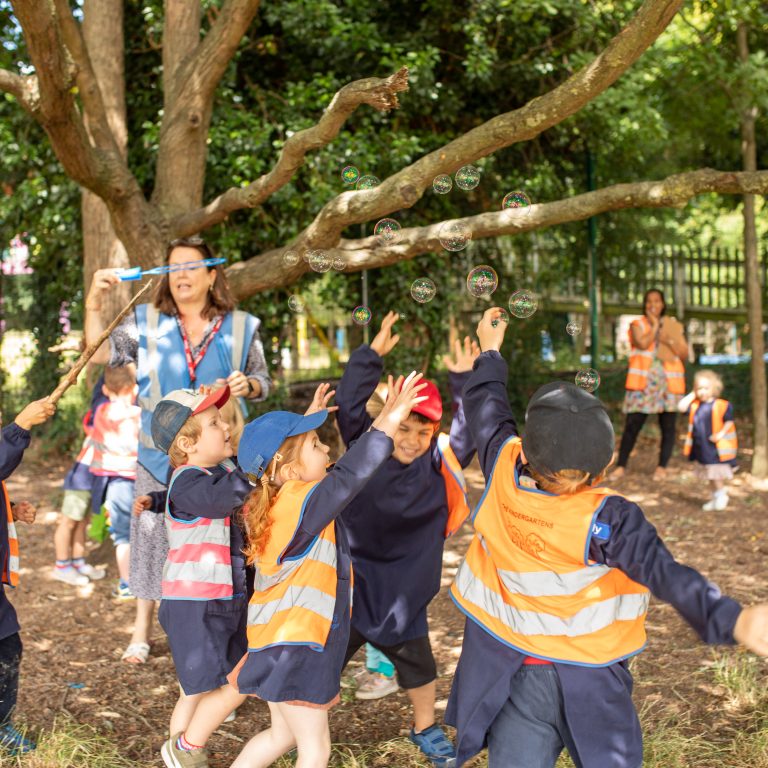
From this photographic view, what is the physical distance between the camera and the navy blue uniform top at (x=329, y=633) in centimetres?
267

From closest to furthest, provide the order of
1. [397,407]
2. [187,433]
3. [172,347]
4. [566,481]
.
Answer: [566,481] → [397,407] → [187,433] → [172,347]

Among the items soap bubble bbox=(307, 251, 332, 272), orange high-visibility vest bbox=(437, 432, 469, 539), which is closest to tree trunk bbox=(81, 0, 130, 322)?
soap bubble bbox=(307, 251, 332, 272)

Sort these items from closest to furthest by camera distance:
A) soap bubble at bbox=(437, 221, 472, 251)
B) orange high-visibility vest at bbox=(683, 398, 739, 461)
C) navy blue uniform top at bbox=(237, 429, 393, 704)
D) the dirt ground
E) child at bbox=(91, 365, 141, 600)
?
navy blue uniform top at bbox=(237, 429, 393, 704) < the dirt ground < soap bubble at bbox=(437, 221, 472, 251) < child at bbox=(91, 365, 141, 600) < orange high-visibility vest at bbox=(683, 398, 739, 461)

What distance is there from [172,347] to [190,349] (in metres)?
0.08

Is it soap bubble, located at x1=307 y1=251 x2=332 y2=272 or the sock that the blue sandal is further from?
soap bubble, located at x1=307 y1=251 x2=332 y2=272

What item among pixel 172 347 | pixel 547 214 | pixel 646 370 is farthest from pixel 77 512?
pixel 646 370

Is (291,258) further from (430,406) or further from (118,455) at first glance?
(430,406)

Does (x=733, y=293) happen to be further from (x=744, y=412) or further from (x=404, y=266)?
(x=404, y=266)

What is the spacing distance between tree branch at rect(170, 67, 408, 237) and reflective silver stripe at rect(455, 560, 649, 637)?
218 cm

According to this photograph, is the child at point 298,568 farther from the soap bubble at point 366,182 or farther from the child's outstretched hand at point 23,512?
the soap bubble at point 366,182

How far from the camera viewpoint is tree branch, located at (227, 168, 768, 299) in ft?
14.9

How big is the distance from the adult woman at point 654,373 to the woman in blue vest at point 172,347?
507 centimetres

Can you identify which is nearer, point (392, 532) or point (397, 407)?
point (397, 407)

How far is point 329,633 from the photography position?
283cm
